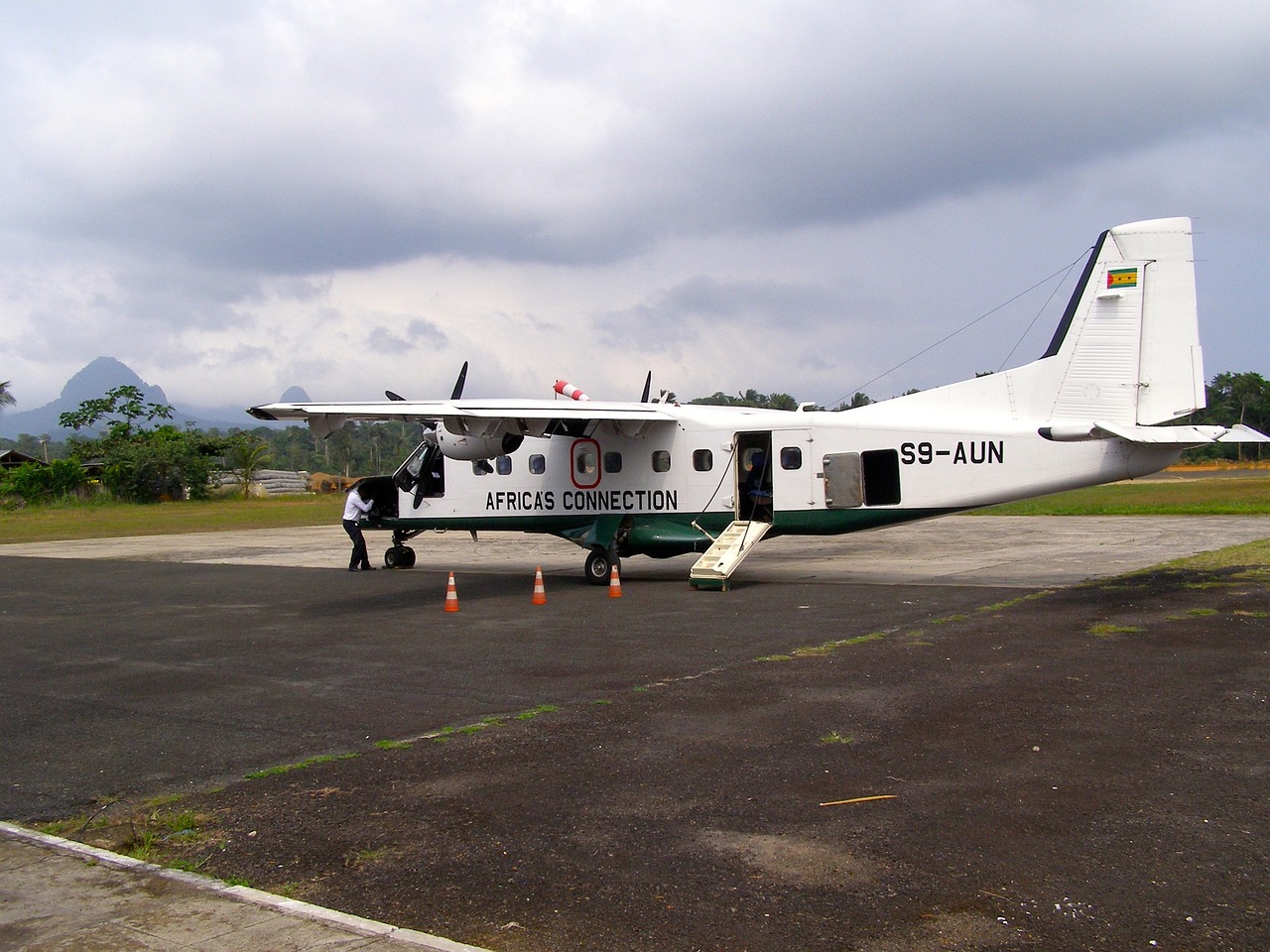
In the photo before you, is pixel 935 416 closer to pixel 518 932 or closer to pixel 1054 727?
pixel 1054 727

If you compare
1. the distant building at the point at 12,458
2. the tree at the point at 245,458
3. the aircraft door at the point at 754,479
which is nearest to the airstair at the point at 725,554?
the aircraft door at the point at 754,479

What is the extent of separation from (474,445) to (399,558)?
5.77 m

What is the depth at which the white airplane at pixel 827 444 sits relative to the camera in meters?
14.5

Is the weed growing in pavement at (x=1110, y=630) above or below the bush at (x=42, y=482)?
below

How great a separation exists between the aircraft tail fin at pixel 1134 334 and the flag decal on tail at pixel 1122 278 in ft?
0.04

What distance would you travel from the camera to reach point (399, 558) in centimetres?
2184

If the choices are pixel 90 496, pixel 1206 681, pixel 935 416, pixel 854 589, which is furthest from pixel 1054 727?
pixel 90 496

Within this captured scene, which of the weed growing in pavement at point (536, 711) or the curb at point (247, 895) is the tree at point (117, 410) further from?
the curb at point (247, 895)

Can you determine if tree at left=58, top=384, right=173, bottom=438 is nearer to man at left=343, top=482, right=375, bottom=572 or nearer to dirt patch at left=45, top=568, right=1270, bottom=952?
man at left=343, top=482, right=375, bottom=572

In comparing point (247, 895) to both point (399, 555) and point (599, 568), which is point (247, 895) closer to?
point (599, 568)

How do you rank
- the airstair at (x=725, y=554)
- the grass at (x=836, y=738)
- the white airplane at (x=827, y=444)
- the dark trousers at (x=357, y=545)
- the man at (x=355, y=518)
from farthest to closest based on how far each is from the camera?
the dark trousers at (x=357, y=545)
the man at (x=355, y=518)
the airstair at (x=725, y=554)
the white airplane at (x=827, y=444)
the grass at (x=836, y=738)

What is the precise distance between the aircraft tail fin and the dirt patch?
22.4 feet

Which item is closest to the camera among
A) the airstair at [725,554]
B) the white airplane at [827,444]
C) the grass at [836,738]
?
the grass at [836,738]

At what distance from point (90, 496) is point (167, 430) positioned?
6791 mm
